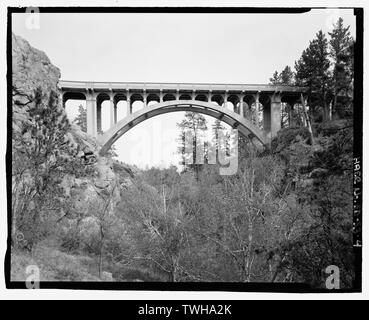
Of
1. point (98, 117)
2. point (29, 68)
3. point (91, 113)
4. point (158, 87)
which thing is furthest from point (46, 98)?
point (158, 87)

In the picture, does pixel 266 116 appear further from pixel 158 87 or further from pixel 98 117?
pixel 98 117

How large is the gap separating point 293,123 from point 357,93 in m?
2.96

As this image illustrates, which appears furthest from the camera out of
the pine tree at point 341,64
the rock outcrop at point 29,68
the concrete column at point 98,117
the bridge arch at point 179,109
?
the concrete column at point 98,117

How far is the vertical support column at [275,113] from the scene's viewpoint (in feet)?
19.9

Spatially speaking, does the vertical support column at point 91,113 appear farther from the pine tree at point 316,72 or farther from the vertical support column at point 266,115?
the pine tree at point 316,72

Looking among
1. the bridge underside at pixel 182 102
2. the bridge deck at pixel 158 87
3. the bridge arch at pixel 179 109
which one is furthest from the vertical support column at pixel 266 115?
the bridge deck at pixel 158 87

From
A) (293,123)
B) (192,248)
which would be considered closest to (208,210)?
(192,248)

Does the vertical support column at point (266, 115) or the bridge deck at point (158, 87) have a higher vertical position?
the bridge deck at point (158, 87)

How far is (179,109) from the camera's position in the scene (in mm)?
7102

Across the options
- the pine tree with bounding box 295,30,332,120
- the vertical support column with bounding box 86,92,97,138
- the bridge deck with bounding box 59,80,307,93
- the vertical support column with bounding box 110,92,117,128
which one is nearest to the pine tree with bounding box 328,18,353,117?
the pine tree with bounding box 295,30,332,120

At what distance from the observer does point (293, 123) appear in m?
5.77

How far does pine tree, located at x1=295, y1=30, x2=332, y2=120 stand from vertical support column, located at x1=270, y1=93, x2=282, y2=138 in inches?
26.2

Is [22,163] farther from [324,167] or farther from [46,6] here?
[324,167]


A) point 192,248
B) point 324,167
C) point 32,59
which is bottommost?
point 192,248
